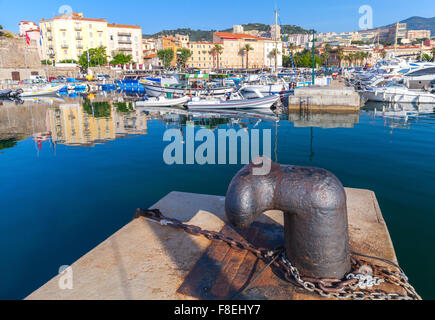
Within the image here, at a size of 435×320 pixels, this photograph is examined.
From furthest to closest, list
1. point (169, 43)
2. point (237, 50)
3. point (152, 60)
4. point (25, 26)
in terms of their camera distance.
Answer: point (237, 50) < point (169, 43) < point (152, 60) < point (25, 26)

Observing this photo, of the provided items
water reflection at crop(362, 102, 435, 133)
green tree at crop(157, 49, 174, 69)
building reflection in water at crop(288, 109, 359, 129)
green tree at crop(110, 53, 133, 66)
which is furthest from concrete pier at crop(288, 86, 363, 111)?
green tree at crop(157, 49, 174, 69)

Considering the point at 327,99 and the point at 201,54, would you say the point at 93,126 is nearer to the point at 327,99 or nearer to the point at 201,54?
the point at 327,99

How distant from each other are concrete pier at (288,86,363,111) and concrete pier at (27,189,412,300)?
868 inches

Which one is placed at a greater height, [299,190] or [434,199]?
[299,190]

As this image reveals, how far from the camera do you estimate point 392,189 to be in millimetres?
9109

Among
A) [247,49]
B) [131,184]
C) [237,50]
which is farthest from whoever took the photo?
[237,50]

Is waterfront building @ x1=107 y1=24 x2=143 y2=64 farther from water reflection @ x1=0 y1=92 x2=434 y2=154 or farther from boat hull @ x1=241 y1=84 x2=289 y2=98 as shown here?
water reflection @ x1=0 y1=92 x2=434 y2=154

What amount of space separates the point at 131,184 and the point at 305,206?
7.88m

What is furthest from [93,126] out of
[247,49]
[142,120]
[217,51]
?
[247,49]

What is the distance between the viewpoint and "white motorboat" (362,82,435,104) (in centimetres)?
2938

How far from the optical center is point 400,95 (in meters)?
30.5
